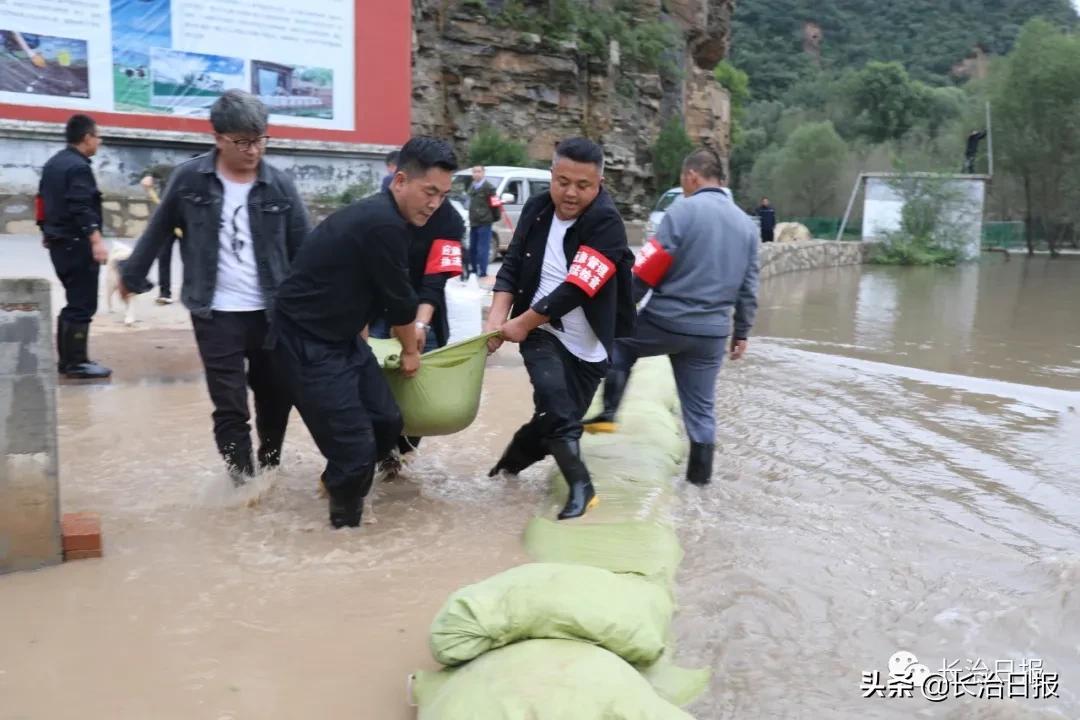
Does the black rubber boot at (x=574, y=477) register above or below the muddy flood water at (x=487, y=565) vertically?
above

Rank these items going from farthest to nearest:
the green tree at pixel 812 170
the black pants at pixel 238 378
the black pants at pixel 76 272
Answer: the green tree at pixel 812 170
the black pants at pixel 76 272
the black pants at pixel 238 378

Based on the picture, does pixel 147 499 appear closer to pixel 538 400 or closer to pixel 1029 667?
pixel 538 400

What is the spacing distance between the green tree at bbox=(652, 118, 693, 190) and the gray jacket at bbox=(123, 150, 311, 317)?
26668mm

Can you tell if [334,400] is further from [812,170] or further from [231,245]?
[812,170]

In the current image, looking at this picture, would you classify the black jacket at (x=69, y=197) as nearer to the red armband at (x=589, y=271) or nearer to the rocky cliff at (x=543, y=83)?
the red armband at (x=589, y=271)

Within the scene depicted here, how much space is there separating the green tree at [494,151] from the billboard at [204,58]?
5.31m

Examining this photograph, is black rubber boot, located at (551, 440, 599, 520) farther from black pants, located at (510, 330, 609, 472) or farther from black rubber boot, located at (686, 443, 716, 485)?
black rubber boot, located at (686, 443, 716, 485)

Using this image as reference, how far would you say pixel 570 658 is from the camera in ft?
7.67

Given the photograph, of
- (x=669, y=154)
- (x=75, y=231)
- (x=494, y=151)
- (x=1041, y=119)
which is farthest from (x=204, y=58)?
(x=1041, y=119)

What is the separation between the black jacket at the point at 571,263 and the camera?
12.6 ft

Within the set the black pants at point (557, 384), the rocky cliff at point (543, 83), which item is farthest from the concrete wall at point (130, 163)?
the black pants at point (557, 384)

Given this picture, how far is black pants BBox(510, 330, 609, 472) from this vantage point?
3.92 meters

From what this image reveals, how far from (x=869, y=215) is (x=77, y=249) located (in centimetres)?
2542

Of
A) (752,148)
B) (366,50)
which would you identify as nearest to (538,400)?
(366,50)
